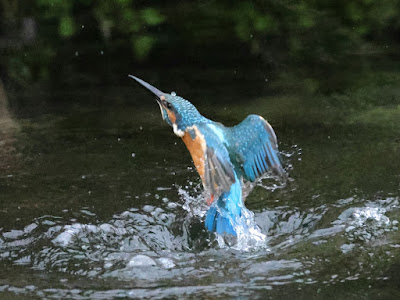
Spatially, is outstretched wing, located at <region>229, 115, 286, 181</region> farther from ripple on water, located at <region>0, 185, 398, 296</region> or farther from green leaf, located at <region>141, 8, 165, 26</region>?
green leaf, located at <region>141, 8, 165, 26</region>

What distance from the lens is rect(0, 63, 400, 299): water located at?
10.2ft

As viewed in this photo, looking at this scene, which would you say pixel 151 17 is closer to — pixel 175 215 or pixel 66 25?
pixel 66 25

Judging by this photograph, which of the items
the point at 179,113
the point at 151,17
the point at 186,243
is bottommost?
the point at 186,243

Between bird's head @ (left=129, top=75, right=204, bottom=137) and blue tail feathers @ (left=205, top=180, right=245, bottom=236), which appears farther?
bird's head @ (left=129, top=75, right=204, bottom=137)

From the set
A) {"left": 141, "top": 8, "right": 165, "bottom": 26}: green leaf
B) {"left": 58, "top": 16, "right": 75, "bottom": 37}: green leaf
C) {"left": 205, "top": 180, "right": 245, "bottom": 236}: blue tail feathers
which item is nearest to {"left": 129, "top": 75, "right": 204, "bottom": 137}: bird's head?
{"left": 205, "top": 180, "right": 245, "bottom": 236}: blue tail feathers

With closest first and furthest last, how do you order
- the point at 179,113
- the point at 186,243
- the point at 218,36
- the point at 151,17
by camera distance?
the point at 186,243 → the point at 179,113 → the point at 151,17 → the point at 218,36

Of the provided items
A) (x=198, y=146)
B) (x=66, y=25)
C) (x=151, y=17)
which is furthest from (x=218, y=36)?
(x=198, y=146)

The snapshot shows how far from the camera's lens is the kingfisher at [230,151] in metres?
3.59

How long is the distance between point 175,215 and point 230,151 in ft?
1.51

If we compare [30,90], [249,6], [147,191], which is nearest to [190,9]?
[249,6]

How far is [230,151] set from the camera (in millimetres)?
3699

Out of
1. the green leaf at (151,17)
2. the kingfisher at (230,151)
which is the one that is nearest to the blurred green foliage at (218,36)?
the green leaf at (151,17)

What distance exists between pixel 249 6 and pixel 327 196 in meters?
2.51

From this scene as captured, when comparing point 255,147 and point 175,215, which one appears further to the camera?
point 175,215
